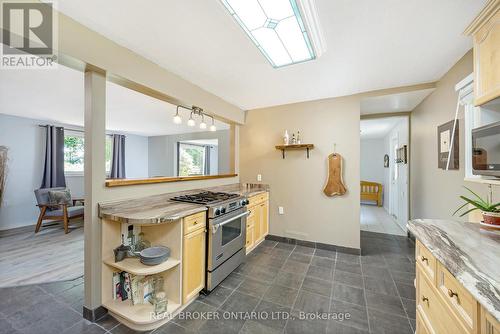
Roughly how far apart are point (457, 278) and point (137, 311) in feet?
6.96

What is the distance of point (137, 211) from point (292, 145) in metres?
2.37

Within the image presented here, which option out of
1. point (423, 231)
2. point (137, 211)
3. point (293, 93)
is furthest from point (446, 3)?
point (137, 211)

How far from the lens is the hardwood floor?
2.35m

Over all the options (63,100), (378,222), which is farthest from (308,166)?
(63,100)

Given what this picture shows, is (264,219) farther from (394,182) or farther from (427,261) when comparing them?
(394,182)

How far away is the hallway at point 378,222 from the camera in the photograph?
159 inches

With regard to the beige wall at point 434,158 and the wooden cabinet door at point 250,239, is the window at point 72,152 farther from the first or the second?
the beige wall at point 434,158

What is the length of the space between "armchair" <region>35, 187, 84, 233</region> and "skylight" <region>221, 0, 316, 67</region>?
15.8 ft

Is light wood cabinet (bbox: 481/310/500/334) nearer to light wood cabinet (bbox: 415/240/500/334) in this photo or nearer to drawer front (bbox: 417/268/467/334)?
light wood cabinet (bbox: 415/240/500/334)

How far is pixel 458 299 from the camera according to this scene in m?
0.84

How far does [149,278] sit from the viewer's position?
1.82 m

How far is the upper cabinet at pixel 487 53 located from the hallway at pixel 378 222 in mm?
3476

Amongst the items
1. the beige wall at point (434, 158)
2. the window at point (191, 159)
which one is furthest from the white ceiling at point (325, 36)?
the window at point (191, 159)

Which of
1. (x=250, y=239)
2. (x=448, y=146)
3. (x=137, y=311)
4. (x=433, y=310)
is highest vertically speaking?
(x=448, y=146)
